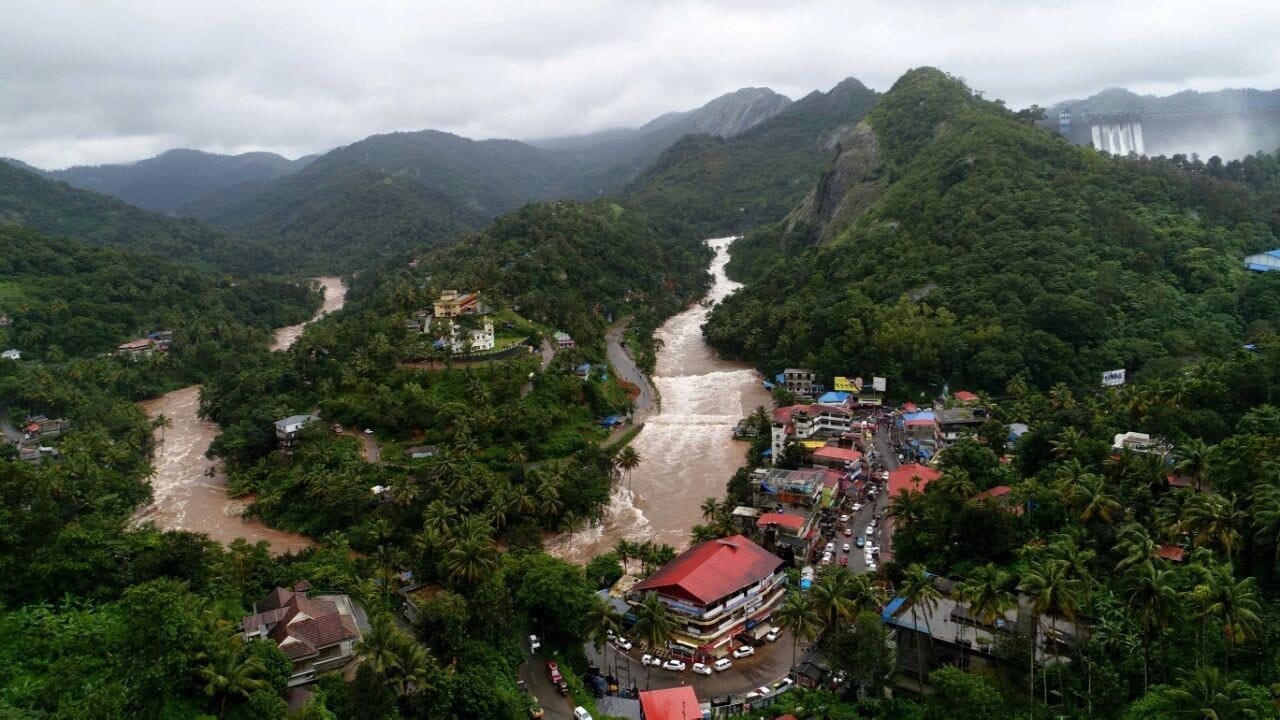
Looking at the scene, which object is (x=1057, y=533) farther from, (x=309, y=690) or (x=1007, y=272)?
(x=1007, y=272)

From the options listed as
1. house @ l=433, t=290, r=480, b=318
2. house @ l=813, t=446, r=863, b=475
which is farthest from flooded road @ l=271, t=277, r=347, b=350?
house @ l=813, t=446, r=863, b=475

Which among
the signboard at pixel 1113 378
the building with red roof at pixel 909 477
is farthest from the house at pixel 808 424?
the signboard at pixel 1113 378

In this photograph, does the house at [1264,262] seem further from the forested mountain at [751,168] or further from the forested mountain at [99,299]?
the forested mountain at [99,299]

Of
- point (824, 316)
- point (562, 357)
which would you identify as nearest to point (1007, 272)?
point (824, 316)

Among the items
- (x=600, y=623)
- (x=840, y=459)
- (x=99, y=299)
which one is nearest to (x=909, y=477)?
(x=840, y=459)

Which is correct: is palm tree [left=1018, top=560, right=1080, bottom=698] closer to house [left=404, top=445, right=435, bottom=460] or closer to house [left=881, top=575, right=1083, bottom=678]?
house [left=881, top=575, right=1083, bottom=678]
